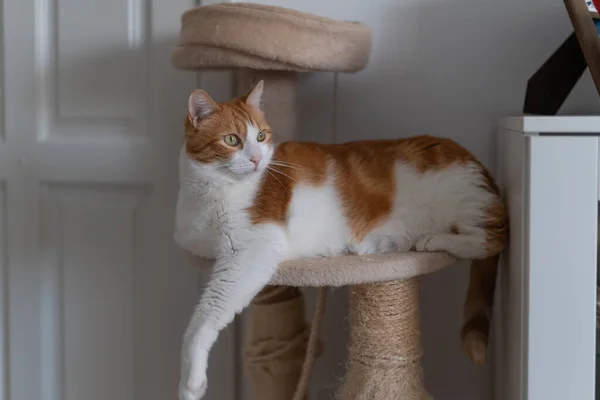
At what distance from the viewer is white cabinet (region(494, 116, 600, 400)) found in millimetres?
872

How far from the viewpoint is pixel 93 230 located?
153 cm

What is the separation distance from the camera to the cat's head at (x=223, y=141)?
1.05 meters

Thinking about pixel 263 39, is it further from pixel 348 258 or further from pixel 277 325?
pixel 277 325

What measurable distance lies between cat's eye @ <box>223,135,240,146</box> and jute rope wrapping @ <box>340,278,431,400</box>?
31 centimetres

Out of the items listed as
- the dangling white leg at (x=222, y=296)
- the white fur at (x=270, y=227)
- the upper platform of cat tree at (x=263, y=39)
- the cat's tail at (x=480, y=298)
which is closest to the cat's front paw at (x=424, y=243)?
the white fur at (x=270, y=227)

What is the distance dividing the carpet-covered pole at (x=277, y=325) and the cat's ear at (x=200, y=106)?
219 mm

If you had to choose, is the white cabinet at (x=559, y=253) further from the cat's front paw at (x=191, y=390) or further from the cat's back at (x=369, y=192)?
the cat's front paw at (x=191, y=390)

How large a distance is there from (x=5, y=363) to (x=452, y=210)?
1156 mm

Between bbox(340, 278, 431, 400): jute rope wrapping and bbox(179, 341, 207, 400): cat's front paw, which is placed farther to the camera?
bbox(340, 278, 431, 400): jute rope wrapping

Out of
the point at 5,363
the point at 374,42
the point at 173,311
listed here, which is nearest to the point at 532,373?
the point at 374,42

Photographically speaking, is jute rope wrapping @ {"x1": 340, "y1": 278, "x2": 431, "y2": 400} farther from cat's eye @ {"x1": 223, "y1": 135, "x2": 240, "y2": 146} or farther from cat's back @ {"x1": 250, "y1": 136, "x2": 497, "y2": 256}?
cat's eye @ {"x1": 223, "y1": 135, "x2": 240, "y2": 146}

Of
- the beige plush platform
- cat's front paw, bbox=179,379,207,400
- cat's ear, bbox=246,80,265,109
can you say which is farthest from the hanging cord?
cat's ear, bbox=246,80,265,109

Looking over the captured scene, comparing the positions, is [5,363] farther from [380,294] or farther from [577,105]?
[577,105]

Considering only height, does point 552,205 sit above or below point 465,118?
below
